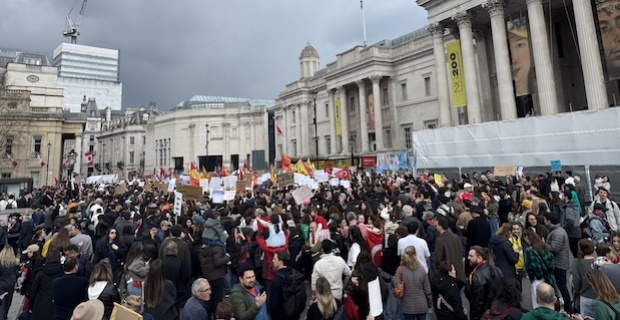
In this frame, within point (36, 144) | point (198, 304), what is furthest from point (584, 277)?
point (36, 144)

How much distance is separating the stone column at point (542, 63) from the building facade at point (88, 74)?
126707 mm

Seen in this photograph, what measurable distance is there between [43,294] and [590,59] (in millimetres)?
25495

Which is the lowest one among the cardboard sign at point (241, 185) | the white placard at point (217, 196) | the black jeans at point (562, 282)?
the black jeans at point (562, 282)

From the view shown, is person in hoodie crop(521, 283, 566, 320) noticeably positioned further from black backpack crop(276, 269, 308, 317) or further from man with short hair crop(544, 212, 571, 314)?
man with short hair crop(544, 212, 571, 314)

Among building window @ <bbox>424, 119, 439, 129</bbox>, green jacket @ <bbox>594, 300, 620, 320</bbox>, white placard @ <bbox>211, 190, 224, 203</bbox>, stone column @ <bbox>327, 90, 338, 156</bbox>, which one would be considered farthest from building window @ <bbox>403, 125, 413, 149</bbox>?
green jacket @ <bbox>594, 300, 620, 320</bbox>

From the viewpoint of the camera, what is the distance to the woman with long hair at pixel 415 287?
5016mm

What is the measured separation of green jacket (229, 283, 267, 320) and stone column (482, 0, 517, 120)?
23856 mm

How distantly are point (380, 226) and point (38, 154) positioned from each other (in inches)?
1869

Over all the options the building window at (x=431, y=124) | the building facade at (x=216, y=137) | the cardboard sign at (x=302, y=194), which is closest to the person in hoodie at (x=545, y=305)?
the cardboard sign at (x=302, y=194)

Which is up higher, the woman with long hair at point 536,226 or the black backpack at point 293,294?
the woman with long hair at point 536,226

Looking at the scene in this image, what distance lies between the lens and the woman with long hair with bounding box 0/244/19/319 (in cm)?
586

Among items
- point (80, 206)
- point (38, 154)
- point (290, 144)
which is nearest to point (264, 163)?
point (290, 144)

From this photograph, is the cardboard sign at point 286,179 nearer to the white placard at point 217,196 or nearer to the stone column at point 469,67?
the white placard at point 217,196

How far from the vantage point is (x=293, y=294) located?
15.6 feet
